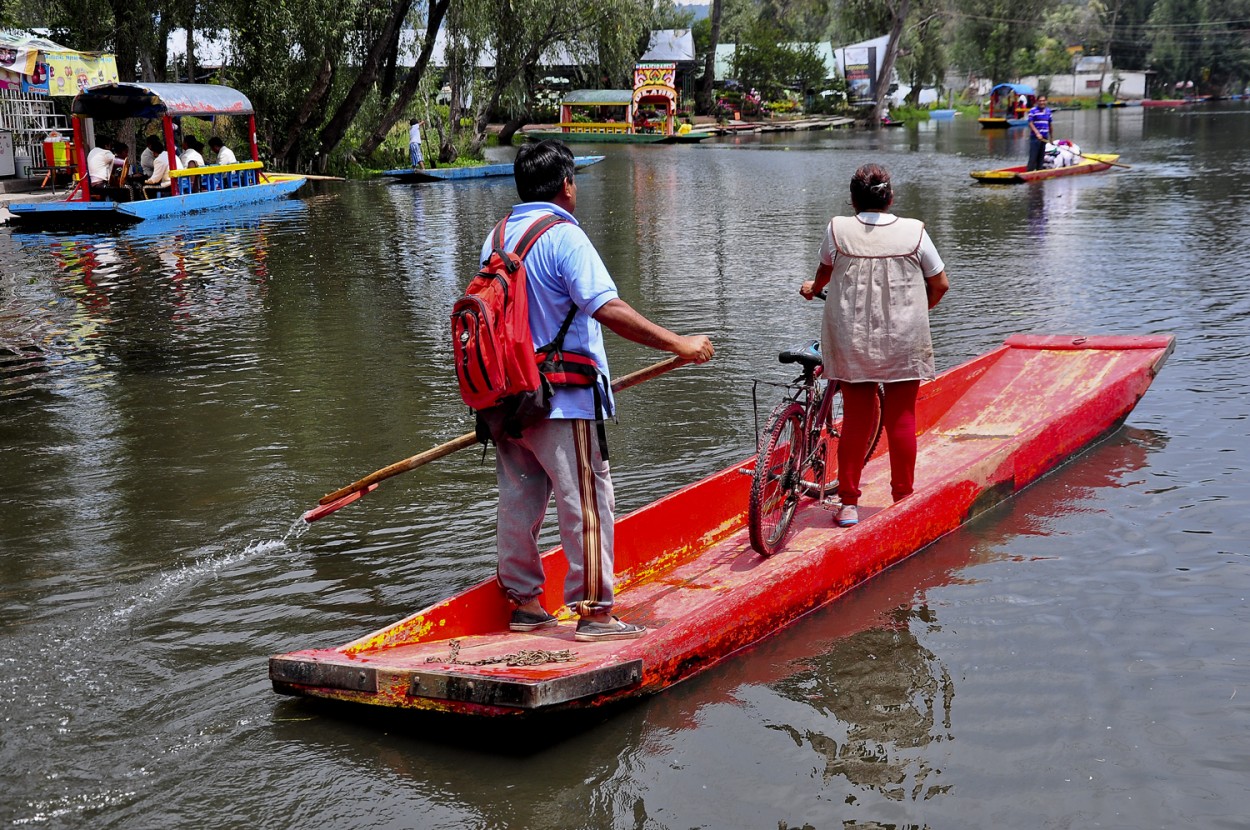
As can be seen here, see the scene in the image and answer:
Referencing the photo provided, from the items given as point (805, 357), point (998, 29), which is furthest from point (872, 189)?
point (998, 29)

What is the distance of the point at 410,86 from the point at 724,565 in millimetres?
30331

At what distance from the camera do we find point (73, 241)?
19719 mm

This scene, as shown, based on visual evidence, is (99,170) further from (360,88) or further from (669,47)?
(669,47)

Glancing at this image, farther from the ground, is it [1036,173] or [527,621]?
[1036,173]

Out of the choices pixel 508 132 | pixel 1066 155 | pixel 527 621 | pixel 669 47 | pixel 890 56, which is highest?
pixel 669 47

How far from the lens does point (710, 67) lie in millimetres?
66688

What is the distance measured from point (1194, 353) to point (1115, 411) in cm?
310

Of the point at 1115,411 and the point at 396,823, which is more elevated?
the point at 1115,411

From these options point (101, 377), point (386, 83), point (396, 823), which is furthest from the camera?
point (386, 83)

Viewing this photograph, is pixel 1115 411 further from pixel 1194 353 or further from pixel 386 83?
pixel 386 83

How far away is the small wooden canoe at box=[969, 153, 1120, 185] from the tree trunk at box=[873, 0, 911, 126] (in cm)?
4130

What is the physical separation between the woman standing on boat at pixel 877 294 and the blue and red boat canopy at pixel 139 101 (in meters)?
20.3

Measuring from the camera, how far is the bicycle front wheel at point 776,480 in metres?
5.65

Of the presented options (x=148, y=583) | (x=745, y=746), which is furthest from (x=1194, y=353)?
(x=148, y=583)
